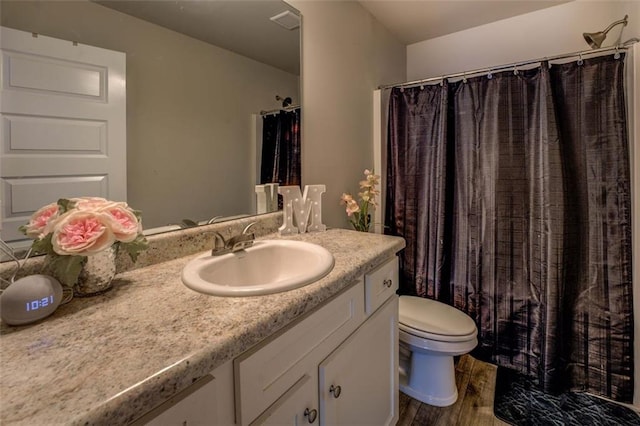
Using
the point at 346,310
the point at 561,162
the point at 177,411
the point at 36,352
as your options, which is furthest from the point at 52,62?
the point at 561,162

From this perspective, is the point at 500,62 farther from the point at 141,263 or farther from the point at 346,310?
the point at 141,263

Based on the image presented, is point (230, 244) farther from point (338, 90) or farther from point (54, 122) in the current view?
point (338, 90)

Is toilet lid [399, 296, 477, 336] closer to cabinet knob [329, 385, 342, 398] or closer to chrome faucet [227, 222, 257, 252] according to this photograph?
cabinet knob [329, 385, 342, 398]

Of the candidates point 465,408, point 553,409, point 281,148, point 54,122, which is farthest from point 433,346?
point 54,122

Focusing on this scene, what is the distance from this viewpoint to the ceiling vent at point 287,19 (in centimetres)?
139

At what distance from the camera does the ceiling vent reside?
1.39 meters

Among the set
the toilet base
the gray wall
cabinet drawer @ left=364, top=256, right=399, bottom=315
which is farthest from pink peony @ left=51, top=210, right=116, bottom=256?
the toilet base

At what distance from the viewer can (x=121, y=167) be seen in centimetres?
91

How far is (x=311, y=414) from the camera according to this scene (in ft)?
2.57

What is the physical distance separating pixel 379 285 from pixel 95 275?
32.8 inches

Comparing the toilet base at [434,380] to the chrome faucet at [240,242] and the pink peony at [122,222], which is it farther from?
the pink peony at [122,222]

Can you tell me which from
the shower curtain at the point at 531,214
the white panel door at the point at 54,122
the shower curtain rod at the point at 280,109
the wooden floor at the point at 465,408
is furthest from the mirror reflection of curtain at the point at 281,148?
the wooden floor at the point at 465,408

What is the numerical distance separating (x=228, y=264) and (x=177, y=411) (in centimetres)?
54

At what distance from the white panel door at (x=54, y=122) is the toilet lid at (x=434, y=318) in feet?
4.62
